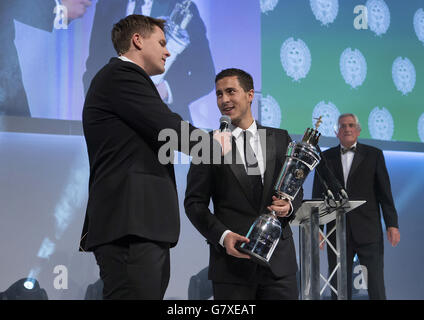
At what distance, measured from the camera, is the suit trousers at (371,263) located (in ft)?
15.3

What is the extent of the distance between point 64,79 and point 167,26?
1.10m

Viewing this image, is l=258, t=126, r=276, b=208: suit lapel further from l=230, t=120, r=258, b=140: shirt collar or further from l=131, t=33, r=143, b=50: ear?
l=131, t=33, r=143, b=50: ear

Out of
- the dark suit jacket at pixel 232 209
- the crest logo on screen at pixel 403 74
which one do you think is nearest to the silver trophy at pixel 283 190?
the dark suit jacket at pixel 232 209

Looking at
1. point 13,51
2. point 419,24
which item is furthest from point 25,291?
point 419,24

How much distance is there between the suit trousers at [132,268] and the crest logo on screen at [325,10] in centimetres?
462

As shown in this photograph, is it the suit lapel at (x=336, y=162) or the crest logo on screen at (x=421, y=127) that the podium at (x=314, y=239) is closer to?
the suit lapel at (x=336, y=162)

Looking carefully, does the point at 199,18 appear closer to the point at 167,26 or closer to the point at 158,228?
the point at 167,26

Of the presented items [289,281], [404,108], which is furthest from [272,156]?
[404,108]

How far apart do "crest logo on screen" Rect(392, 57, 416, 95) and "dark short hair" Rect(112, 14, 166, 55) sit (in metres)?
4.55

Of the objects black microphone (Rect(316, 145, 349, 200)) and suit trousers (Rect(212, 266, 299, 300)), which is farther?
black microphone (Rect(316, 145, 349, 200))

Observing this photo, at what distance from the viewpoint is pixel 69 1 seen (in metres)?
5.27

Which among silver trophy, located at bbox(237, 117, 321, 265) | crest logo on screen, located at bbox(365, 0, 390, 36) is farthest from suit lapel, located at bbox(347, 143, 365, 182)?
silver trophy, located at bbox(237, 117, 321, 265)

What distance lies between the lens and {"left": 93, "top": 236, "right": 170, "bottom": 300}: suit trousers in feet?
6.28
